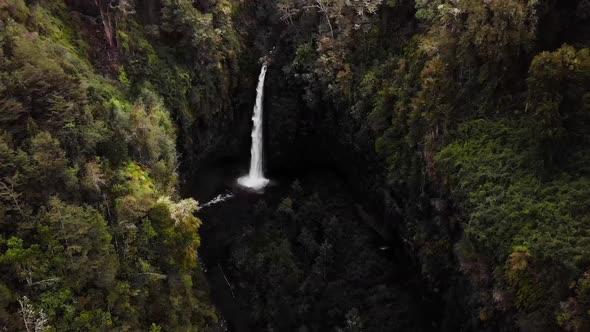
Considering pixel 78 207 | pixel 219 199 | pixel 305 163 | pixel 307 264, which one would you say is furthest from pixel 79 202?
pixel 305 163

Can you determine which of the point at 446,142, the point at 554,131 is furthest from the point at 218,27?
the point at 554,131

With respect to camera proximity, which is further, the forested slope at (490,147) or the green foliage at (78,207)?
the forested slope at (490,147)

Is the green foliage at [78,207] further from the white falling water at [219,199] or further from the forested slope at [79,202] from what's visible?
the white falling water at [219,199]

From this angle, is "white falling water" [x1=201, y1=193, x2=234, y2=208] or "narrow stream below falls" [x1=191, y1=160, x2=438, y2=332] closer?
"narrow stream below falls" [x1=191, y1=160, x2=438, y2=332]

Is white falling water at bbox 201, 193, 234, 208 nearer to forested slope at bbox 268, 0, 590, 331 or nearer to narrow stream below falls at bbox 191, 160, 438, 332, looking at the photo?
narrow stream below falls at bbox 191, 160, 438, 332

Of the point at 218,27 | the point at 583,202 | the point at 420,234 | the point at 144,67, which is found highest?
the point at 218,27

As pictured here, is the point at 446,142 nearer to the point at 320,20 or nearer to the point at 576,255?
the point at 576,255

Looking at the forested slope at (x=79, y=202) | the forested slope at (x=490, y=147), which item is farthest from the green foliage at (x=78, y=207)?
the forested slope at (x=490, y=147)

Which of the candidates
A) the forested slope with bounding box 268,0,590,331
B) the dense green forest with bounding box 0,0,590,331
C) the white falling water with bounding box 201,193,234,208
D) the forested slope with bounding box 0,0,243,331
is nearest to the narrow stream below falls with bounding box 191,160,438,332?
the dense green forest with bounding box 0,0,590,331
